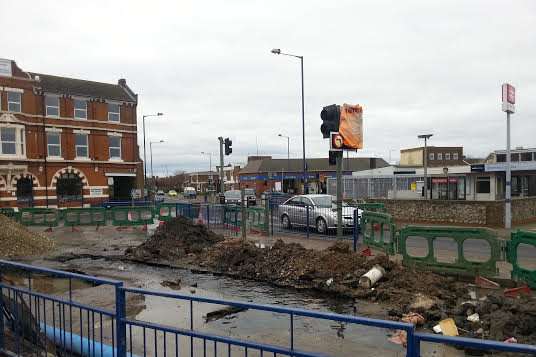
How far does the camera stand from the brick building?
33.9 m

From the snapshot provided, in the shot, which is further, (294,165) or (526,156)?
(294,165)

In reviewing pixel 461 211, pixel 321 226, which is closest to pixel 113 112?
pixel 321 226

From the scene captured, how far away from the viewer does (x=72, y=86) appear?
39250 millimetres

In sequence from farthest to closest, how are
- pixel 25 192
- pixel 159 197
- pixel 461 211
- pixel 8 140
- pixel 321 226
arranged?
pixel 159 197 < pixel 25 192 < pixel 8 140 < pixel 461 211 < pixel 321 226

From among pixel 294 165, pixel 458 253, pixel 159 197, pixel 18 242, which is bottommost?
pixel 159 197

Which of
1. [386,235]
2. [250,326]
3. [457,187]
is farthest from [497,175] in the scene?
[250,326]

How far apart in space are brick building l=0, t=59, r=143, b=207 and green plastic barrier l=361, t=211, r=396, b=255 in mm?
30491

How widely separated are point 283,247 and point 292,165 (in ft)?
234

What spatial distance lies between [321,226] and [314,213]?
0.60 metres

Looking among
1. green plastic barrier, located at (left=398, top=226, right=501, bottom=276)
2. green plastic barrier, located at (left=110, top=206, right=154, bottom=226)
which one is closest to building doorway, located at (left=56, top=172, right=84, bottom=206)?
green plastic barrier, located at (left=110, top=206, right=154, bottom=226)

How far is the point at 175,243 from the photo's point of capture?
14.0 meters

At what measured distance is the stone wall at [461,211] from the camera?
1975cm

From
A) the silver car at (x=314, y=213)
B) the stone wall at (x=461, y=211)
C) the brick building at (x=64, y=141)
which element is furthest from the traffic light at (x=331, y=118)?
the brick building at (x=64, y=141)

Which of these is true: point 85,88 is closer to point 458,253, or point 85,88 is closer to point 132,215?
point 132,215
